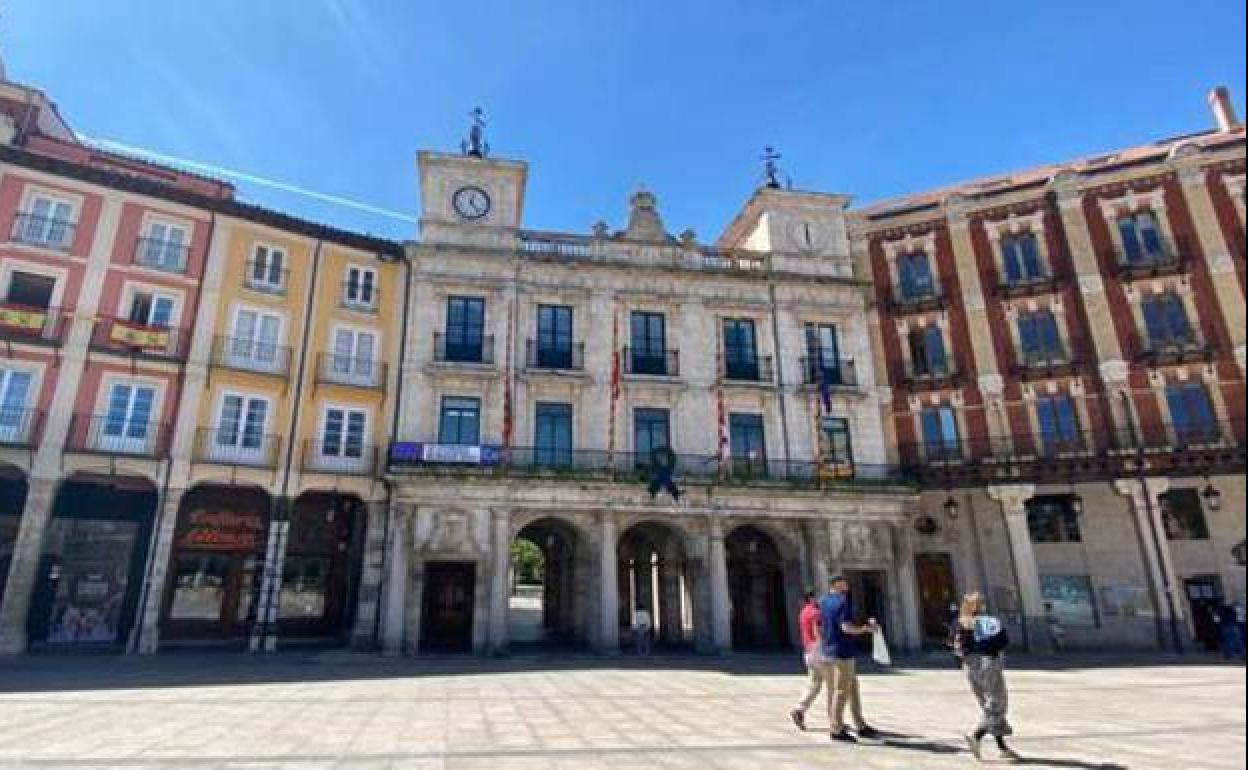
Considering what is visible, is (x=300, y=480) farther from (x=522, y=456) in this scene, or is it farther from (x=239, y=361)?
(x=522, y=456)

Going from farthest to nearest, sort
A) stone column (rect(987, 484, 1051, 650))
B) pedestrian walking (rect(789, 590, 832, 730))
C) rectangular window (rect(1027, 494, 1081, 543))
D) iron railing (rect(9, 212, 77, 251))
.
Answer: rectangular window (rect(1027, 494, 1081, 543)), stone column (rect(987, 484, 1051, 650)), iron railing (rect(9, 212, 77, 251)), pedestrian walking (rect(789, 590, 832, 730))

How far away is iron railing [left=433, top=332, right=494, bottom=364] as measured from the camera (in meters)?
24.7

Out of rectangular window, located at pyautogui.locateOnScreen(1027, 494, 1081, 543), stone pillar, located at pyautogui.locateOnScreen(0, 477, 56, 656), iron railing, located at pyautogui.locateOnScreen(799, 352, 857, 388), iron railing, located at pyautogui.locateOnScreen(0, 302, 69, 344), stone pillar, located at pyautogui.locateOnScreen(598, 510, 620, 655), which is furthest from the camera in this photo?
iron railing, located at pyautogui.locateOnScreen(799, 352, 857, 388)

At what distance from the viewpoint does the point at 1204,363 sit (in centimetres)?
370

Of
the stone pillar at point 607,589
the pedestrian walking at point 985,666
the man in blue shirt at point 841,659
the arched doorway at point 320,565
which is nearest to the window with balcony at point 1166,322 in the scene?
the pedestrian walking at point 985,666

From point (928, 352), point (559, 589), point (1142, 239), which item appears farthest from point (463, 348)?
point (1142, 239)

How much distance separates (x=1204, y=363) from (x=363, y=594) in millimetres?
22970

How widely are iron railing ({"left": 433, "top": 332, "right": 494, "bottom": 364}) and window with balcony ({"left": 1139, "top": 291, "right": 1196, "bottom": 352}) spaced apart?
69.2 feet

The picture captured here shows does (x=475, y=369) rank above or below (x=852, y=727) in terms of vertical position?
above

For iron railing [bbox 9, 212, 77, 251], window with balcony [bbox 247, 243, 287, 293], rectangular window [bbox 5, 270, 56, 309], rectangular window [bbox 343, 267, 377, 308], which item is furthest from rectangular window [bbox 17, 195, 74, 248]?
rectangular window [bbox 343, 267, 377, 308]

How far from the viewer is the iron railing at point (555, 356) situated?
25266mm

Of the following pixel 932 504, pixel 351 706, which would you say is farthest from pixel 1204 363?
pixel 932 504

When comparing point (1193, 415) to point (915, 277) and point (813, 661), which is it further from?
point (915, 277)

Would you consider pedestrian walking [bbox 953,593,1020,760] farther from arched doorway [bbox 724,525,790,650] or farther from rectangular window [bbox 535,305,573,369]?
rectangular window [bbox 535,305,573,369]
